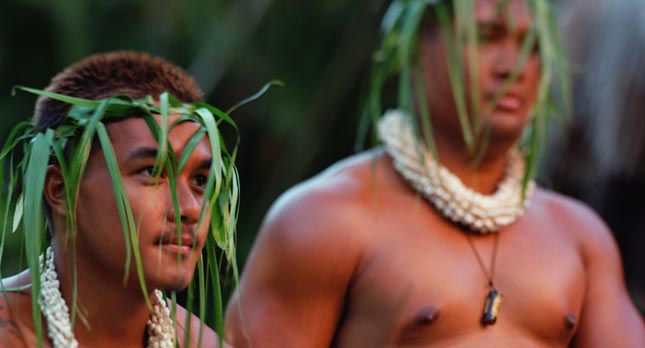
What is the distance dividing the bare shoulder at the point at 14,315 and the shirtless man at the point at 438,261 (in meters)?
0.61

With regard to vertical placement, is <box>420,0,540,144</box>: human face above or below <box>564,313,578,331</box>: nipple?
above

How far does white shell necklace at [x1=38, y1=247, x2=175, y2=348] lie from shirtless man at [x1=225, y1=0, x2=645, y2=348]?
1.46 feet

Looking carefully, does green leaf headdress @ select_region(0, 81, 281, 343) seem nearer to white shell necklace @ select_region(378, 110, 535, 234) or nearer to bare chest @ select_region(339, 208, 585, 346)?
bare chest @ select_region(339, 208, 585, 346)

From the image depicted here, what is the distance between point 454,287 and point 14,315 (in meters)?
1.00

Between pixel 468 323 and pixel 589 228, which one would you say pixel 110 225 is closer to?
pixel 468 323

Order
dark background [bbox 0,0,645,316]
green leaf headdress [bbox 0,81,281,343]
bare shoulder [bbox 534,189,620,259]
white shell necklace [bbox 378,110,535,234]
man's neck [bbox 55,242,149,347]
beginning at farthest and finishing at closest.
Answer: dark background [bbox 0,0,645,316], bare shoulder [bbox 534,189,620,259], white shell necklace [bbox 378,110,535,234], man's neck [bbox 55,242,149,347], green leaf headdress [bbox 0,81,281,343]

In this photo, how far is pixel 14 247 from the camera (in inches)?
162

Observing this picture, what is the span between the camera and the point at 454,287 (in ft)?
8.39

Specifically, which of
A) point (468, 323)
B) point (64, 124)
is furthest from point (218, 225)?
point (468, 323)

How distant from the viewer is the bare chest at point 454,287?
251cm

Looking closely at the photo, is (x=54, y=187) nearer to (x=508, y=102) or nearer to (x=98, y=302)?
(x=98, y=302)

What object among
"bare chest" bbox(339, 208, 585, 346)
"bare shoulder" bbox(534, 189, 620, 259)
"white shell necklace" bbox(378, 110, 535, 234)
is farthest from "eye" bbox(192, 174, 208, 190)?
"bare shoulder" bbox(534, 189, 620, 259)

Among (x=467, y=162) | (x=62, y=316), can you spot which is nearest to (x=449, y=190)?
(x=467, y=162)

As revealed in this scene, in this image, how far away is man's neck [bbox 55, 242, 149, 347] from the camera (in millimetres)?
1928
